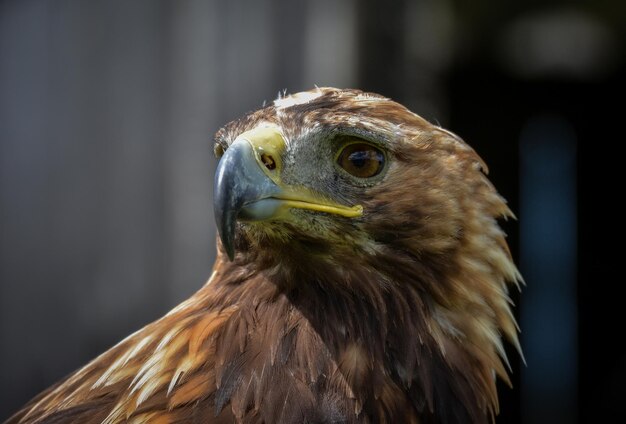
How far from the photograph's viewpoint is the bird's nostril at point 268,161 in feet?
5.19

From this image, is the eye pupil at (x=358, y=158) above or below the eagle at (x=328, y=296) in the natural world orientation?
above

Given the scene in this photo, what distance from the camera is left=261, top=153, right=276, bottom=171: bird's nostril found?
1.58m

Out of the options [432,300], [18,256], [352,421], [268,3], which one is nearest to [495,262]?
[432,300]

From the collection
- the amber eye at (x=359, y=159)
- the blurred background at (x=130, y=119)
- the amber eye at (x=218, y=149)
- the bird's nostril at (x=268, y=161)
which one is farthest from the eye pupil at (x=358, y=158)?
the blurred background at (x=130, y=119)

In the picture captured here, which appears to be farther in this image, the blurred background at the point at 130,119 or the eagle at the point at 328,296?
the blurred background at the point at 130,119

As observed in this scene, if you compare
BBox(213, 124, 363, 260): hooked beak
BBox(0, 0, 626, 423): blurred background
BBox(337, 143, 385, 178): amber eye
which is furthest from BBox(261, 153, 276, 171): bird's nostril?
BBox(0, 0, 626, 423): blurred background

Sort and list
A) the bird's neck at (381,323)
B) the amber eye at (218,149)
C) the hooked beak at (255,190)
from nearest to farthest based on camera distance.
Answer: the hooked beak at (255,190)
the bird's neck at (381,323)
the amber eye at (218,149)

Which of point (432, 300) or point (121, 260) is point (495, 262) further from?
point (121, 260)

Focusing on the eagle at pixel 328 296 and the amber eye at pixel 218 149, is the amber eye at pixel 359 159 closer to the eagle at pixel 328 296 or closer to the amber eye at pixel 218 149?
the eagle at pixel 328 296

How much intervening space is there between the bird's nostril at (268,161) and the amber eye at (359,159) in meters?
0.15

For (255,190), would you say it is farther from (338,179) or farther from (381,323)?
(381,323)

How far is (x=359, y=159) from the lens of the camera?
5.47 ft

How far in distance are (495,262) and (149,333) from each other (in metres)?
0.82

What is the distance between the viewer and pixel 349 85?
3.68m
